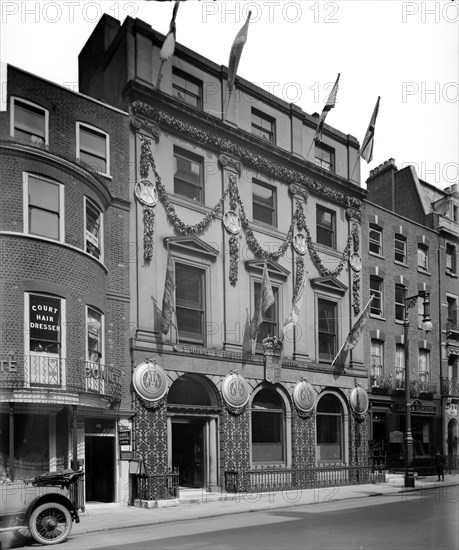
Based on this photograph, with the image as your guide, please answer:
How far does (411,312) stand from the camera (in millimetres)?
36344

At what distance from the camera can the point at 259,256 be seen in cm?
2658

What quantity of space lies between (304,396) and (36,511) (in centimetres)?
1563

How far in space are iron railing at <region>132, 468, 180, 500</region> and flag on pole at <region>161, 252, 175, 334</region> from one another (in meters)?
4.53

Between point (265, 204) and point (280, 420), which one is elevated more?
point (265, 204)

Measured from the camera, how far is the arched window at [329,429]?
2894cm

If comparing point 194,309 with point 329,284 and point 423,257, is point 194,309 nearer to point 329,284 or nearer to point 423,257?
point 329,284

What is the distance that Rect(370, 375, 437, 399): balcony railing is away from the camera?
106ft

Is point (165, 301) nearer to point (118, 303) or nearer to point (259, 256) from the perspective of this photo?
point (118, 303)

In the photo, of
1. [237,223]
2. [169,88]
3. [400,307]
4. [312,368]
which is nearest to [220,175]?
[237,223]

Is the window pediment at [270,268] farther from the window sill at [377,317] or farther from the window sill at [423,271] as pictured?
the window sill at [423,271]

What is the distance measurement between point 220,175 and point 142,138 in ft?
12.8

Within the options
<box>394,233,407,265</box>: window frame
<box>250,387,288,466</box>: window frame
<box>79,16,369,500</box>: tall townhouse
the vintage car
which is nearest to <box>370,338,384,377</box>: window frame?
<box>79,16,369,500</box>: tall townhouse

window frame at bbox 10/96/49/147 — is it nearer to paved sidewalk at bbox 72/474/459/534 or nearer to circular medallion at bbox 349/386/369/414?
paved sidewalk at bbox 72/474/459/534

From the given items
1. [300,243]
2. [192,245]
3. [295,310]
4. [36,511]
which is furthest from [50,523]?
[300,243]
